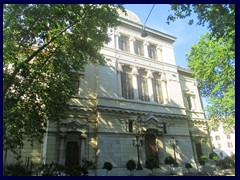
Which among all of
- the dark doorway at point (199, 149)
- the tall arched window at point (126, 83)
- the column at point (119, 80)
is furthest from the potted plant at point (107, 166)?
the dark doorway at point (199, 149)

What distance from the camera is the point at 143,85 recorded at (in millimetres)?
19734

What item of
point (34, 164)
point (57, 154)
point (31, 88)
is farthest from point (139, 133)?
point (31, 88)

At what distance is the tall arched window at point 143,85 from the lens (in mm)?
19156

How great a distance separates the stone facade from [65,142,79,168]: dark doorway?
13 mm

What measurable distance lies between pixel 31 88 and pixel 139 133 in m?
9.31

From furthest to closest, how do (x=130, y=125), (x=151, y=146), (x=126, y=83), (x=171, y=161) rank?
1. (x=126, y=83)
2. (x=151, y=146)
3. (x=130, y=125)
4. (x=171, y=161)

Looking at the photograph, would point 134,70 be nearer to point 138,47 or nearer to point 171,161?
point 138,47

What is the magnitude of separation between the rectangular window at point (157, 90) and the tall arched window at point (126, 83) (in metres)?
2.60

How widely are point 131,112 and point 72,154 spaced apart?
18.5 feet

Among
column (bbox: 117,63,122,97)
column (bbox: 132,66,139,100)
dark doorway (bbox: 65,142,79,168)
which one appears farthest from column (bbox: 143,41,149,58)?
dark doorway (bbox: 65,142,79,168)

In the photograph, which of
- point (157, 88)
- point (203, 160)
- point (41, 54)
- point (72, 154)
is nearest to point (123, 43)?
point (157, 88)

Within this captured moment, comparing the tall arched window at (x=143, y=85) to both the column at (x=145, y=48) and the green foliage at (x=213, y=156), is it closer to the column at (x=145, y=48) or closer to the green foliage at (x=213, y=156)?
the column at (x=145, y=48)

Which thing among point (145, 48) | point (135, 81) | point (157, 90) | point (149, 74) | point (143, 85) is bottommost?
point (157, 90)

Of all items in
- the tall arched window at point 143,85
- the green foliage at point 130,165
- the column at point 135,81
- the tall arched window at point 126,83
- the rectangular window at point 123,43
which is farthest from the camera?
the rectangular window at point 123,43
